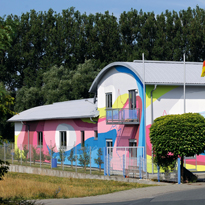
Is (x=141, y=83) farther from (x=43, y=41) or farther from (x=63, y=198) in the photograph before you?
(x=43, y=41)

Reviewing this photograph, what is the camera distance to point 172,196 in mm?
15172

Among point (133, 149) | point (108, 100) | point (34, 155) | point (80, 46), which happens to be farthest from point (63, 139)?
point (80, 46)

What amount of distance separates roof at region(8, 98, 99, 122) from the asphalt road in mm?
12670

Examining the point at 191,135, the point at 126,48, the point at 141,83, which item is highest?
the point at 126,48

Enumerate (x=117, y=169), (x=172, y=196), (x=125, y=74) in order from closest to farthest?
(x=172, y=196), (x=117, y=169), (x=125, y=74)

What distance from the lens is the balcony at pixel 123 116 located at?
25781 mm

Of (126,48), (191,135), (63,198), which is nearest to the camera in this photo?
(63,198)

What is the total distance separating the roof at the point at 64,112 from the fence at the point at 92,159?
310 centimetres

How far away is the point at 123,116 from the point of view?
2638 centimetres

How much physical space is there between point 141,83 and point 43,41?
115ft

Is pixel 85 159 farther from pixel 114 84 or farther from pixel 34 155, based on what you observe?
pixel 34 155

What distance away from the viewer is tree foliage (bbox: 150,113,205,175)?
64.0 feet

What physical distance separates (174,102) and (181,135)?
257 inches

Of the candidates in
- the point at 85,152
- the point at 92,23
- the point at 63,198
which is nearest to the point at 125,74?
the point at 85,152
